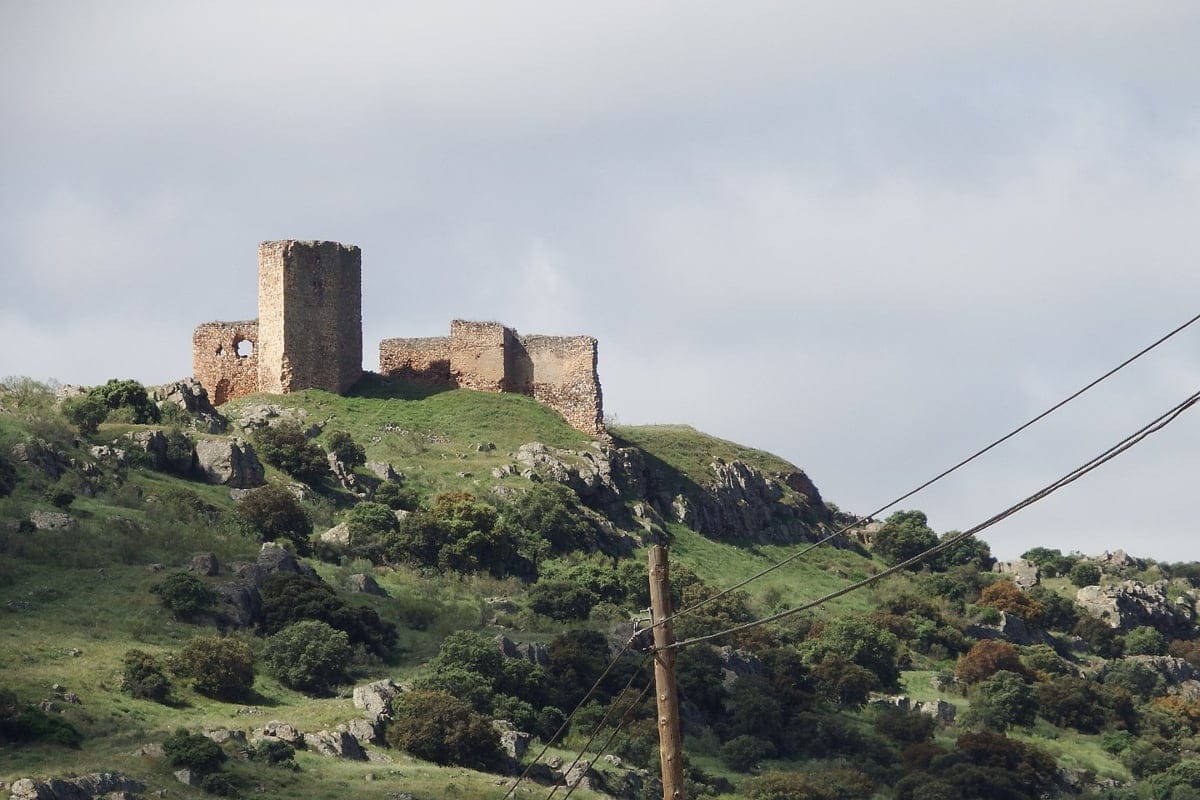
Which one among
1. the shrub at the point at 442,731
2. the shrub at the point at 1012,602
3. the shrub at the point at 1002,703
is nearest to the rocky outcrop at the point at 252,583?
the shrub at the point at 442,731

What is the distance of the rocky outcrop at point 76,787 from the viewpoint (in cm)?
3953

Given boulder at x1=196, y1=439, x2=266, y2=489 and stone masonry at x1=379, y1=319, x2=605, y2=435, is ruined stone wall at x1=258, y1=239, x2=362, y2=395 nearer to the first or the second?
stone masonry at x1=379, y1=319, x2=605, y2=435

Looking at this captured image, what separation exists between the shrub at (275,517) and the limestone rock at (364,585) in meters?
3.12

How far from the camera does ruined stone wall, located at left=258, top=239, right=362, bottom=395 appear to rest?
262ft

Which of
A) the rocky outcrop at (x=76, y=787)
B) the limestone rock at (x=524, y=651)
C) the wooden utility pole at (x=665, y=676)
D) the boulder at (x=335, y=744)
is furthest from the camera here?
the limestone rock at (x=524, y=651)

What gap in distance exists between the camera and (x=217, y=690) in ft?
166

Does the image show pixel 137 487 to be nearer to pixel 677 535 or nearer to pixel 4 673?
pixel 4 673

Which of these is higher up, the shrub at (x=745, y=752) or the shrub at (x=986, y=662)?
the shrub at (x=986, y=662)

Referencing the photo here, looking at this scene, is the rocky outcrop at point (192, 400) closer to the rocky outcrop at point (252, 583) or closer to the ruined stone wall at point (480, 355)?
the ruined stone wall at point (480, 355)

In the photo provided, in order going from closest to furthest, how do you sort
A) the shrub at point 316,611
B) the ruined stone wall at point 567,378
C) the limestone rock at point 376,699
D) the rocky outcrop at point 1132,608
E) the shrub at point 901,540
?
1. the limestone rock at point 376,699
2. the shrub at point 316,611
3. the ruined stone wall at point 567,378
4. the rocky outcrop at point 1132,608
5. the shrub at point 901,540

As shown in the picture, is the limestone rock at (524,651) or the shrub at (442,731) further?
the limestone rock at (524,651)

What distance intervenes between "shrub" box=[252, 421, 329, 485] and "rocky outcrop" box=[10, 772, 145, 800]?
100.0ft

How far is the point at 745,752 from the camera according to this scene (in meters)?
57.4

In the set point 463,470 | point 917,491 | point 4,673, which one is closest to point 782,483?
point 463,470
